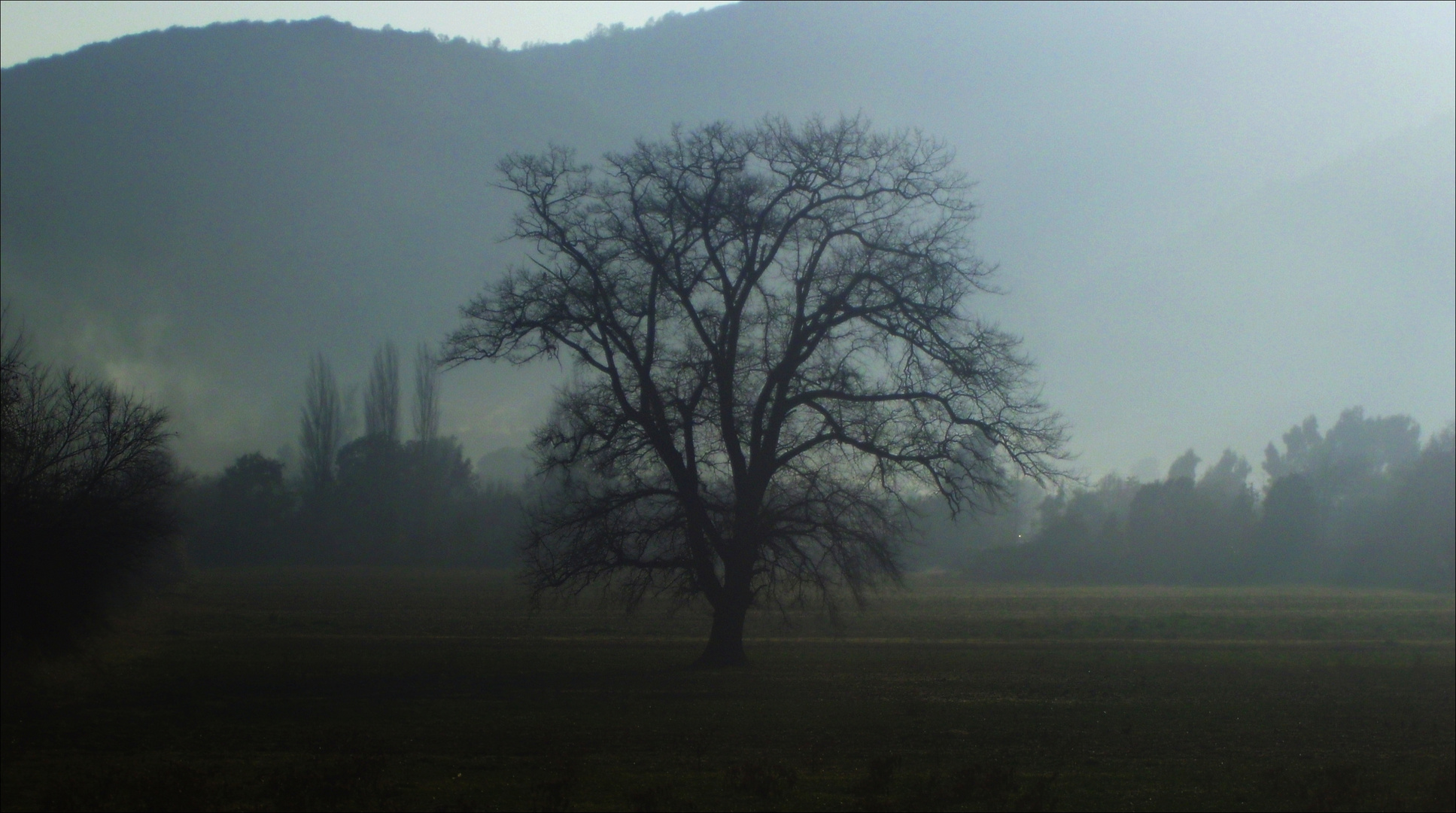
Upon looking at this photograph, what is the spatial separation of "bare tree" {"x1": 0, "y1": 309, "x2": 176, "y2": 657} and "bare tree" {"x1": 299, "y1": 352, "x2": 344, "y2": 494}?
Answer: 73.2 meters

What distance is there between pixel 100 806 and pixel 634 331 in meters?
15.0

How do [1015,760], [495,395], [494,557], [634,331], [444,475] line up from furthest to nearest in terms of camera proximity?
[495,395], [444,475], [494,557], [634,331], [1015,760]

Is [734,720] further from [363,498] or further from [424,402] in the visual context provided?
[424,402]

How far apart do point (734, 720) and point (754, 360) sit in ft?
31.5

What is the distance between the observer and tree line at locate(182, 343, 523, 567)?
68.6 meters

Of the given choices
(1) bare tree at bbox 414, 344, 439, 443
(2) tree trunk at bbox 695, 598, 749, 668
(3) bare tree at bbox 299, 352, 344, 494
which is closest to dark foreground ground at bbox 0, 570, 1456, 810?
(2) tree trunk at bbox 695, 598, 749, 668

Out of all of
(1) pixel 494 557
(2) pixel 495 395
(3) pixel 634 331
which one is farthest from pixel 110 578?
(2) pixel 495 395

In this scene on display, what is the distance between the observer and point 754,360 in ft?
75.8

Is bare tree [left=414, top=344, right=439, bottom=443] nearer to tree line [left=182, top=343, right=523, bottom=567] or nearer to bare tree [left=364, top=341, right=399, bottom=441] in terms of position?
tree line [left=182, top=343, right=523, bottom=567]

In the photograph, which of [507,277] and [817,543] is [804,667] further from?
[507,277]

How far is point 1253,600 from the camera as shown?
5169cm

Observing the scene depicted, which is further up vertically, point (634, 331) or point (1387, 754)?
point (634, 331)

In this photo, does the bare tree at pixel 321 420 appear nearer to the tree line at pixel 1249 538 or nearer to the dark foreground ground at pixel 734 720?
the tree line at pixel 1249 538

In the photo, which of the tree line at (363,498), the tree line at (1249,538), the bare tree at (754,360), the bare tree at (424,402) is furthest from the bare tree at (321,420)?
the bare tree at (754,360)
